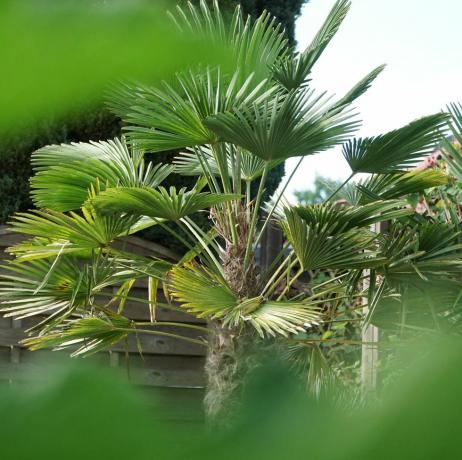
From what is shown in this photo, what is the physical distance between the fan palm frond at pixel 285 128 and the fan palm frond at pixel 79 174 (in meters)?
0.67

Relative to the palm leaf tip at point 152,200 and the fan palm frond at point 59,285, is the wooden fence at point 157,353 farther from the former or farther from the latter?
the palm leaf tip at point 152,200

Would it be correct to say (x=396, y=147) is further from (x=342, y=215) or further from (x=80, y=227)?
(x=80, y=227)

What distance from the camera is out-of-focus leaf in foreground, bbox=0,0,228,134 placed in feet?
0.37

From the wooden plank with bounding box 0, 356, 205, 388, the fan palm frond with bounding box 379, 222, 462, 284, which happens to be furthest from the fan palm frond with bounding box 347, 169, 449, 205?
the wooden plank with bounding box 0, 356, 205, 388

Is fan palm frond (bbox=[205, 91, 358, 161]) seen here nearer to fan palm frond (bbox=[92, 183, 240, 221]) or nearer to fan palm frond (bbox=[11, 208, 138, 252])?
fan palm frond (bbox=[92, 183, 240, 221])

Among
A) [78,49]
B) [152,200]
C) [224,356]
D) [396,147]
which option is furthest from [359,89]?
[78,49]

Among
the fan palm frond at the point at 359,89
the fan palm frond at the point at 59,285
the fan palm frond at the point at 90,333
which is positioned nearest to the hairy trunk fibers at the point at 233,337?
the fan palm frond at the point at 90,333

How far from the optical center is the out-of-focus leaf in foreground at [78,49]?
0.11 meters

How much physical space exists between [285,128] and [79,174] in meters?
1.05

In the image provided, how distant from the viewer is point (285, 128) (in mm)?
3027

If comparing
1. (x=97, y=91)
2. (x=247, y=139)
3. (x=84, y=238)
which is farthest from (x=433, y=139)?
(x=97, y=91)

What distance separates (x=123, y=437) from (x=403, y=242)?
10.8ft

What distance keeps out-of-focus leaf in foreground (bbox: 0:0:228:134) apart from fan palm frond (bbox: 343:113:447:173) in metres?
3.35

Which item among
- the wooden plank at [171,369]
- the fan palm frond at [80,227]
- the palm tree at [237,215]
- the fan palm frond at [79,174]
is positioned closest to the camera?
the palm tree at [237,215]
